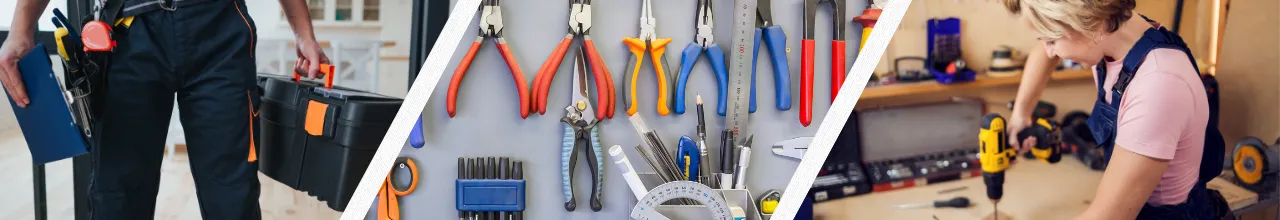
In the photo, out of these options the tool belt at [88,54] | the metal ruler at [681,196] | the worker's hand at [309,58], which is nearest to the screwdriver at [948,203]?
the metal ruler at [681,196]

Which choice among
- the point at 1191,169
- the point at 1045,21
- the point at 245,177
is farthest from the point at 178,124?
the point at 1191,169

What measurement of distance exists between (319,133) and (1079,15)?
1.12 meters

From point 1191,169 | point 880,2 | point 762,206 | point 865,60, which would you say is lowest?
point 762,206

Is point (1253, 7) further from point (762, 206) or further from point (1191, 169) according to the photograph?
point (762, 206)

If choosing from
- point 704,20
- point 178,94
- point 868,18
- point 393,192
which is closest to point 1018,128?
point 868,18

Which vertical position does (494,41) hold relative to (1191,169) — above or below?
above

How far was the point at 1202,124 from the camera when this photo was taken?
89 centimetres

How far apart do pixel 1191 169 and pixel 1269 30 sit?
0.56 feet

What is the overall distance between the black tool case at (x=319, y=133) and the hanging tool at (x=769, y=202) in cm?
65

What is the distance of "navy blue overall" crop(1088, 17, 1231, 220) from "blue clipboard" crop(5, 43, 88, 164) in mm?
1430

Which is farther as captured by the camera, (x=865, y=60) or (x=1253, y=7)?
(x=865, y=60)

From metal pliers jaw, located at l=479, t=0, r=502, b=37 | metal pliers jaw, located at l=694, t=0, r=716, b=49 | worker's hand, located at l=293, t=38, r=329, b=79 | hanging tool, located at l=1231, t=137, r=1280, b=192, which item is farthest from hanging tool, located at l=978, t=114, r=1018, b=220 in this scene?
worker's hand, located at l=293, t=38, r=329, b=79

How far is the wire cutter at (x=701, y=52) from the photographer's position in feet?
4.46

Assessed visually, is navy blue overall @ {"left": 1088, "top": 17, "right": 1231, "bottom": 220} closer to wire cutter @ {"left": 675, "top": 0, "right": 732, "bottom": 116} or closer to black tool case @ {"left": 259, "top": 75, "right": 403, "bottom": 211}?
wire cutter @ {"left": 675, "top": 0, "right": 732, "bottom": 116}
